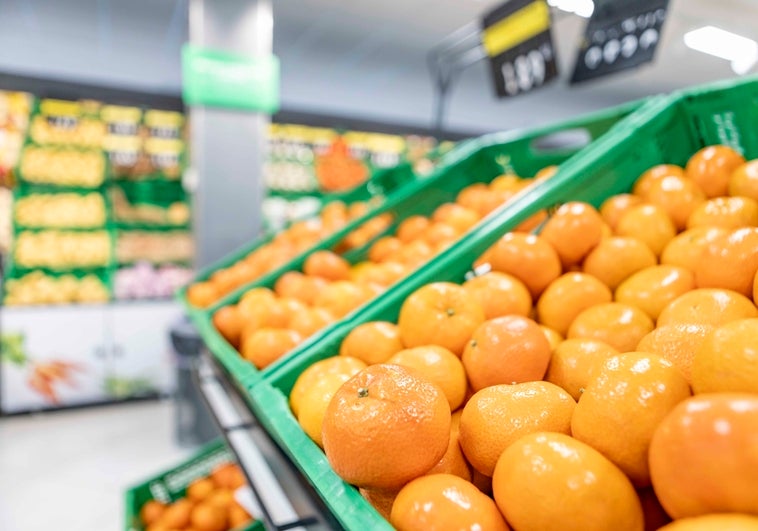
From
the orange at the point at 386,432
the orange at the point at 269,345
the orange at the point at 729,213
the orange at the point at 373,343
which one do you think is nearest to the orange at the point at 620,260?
the orange at the point at 729,213

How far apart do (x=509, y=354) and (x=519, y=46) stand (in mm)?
3037

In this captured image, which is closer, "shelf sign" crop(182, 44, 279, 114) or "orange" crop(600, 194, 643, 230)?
"orange" crop(600, 194, 643, 230)

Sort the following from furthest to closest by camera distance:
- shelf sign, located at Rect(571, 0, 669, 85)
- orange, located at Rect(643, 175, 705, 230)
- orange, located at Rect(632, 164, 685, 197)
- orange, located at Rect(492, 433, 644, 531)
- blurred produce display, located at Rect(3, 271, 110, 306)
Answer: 1. blurred produce display, located at Rect(3, 271, 110, 306)
2. shelf sign, located at Rect(571, 0, 669, 85)
3. orange, located at Rect(632, 164, 685, 197)
4. orange, located at Rect(643, 175, 705, 230)
5. orange, located at Rect(492, 433, 644, 531)

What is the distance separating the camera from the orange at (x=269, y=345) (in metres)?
1.40

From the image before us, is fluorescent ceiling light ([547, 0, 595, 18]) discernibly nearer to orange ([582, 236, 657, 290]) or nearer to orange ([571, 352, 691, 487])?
orange ([582, 236, 657, 290])

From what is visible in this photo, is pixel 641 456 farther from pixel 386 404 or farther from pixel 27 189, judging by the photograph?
pixel 27 189

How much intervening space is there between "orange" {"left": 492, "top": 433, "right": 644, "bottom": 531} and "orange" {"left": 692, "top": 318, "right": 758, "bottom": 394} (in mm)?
156

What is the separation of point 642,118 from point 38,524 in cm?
344

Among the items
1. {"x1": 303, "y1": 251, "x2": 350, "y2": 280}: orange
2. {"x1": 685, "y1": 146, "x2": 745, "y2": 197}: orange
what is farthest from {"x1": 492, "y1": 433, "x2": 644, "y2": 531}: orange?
{"x1": 303, "y1": 251, "x2": 350, "y2": 280}: orange

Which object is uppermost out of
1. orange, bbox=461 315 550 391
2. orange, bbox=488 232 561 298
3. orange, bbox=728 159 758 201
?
orange, bbox=728 159 758 201

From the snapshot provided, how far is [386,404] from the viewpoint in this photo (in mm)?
749

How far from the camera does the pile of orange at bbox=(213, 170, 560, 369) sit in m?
1.49

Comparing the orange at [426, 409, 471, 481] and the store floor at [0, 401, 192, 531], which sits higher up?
the orange at [426, 409, 471, 481]

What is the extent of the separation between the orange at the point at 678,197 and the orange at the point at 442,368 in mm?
741
